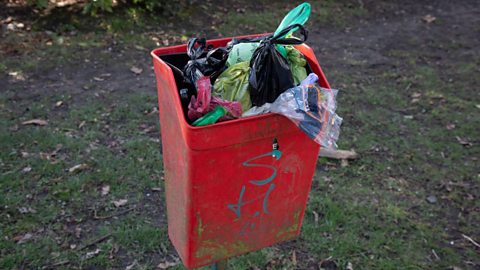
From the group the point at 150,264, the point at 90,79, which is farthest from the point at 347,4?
the point at 150,264

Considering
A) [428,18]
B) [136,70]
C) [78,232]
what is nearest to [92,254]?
[78,232]

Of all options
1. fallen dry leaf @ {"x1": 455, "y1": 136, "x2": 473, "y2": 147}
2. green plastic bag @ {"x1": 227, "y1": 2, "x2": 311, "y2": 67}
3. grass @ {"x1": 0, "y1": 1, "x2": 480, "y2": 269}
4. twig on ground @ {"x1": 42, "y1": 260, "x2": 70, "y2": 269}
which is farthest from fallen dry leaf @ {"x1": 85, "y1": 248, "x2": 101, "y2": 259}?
fallen dry leaf @ {"x1": 455, "y1": 136, "x2": 473, "y2": 147}

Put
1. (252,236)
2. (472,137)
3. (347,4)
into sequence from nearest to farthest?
(252,236) < (472,137) < (347,4)

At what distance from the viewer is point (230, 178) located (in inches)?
75.6

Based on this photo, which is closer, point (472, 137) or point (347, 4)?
point (472, 137)

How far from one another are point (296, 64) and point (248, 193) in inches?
22.8

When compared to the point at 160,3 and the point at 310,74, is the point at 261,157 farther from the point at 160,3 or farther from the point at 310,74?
the point at 160,3

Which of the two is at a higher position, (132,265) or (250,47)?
(250,47)

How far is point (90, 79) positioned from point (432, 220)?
3.64 metres

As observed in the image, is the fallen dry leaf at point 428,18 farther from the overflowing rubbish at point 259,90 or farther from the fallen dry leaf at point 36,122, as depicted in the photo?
the overflowing rubbish at point 259,90

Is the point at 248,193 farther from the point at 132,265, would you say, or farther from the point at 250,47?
the point at 132,265

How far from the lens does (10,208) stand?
3355 mm

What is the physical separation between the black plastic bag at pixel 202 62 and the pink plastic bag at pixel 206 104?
81mm

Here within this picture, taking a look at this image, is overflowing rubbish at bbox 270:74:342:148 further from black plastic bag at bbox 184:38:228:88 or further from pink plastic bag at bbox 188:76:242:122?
black plastic bag at bbox 184:38:228:88
